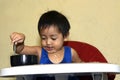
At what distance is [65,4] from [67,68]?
0.83 meters

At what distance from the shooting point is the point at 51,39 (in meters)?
1.00

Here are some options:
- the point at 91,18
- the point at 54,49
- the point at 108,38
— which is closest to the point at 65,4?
the point at 91,18

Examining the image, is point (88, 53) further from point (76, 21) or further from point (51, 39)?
point (76, 21)

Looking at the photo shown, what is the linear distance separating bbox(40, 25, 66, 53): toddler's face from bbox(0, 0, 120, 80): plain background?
0.33 meters

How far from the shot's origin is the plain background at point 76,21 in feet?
4.40

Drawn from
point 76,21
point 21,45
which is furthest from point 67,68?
point 76,21

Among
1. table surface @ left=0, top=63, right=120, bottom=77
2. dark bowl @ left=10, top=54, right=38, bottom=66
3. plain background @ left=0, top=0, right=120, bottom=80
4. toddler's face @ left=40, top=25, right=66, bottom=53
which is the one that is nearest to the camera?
table surface @ left=0, top=63, right=120, bottom=77

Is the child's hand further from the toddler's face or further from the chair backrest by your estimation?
the chair backrest

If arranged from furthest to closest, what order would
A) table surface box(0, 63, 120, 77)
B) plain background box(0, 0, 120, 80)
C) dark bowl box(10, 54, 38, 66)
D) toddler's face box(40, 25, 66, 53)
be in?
plain background box(0, 0, 120, 80)
toddler's face box(40, 25, 66, 53)
dark bowl box(10, 54, 38, 66)
table surface box(0, 63, 120, 77)

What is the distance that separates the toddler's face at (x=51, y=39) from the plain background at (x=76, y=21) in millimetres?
330

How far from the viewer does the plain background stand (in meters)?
1.34

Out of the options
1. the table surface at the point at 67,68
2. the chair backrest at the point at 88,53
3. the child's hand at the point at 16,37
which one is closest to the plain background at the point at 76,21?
the chair backrest at the point at 88,53

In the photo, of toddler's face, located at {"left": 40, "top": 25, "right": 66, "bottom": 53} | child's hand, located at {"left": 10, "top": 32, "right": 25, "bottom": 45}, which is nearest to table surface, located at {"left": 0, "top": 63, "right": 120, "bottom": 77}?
child's hand, located at {"left": 10, "top": 32, "right": 25, "bottom": 45}

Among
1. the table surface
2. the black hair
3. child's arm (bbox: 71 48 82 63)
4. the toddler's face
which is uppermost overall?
the black hair
